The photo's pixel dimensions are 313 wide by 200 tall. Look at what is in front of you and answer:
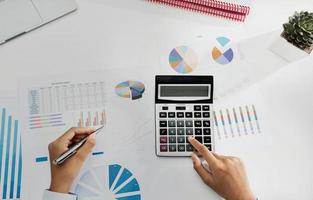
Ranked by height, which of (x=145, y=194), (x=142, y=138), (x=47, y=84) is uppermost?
(x=47, y=84)

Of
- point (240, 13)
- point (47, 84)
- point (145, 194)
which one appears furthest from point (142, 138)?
point (240, 13)

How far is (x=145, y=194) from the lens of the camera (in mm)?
778

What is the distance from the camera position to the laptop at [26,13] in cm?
A: 82

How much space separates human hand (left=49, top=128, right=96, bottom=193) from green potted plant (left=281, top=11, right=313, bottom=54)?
0.43m

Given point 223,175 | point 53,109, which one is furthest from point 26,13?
point 223,175

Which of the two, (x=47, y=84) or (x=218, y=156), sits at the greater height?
(x=47, y=84)

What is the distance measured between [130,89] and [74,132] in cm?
14

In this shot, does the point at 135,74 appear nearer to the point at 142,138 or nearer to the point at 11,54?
the point at 142,138

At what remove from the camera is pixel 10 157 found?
31.3 inches

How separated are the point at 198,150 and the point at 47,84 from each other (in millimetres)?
327

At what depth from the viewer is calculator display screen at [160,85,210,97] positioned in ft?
2.60

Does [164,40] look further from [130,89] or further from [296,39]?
[296,39]

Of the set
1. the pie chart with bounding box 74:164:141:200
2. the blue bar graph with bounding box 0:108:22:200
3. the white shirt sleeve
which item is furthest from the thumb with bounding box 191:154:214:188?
the blue bar graph with bounding box 0:108:22:200

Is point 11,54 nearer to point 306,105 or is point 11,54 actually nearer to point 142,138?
point 142,138
